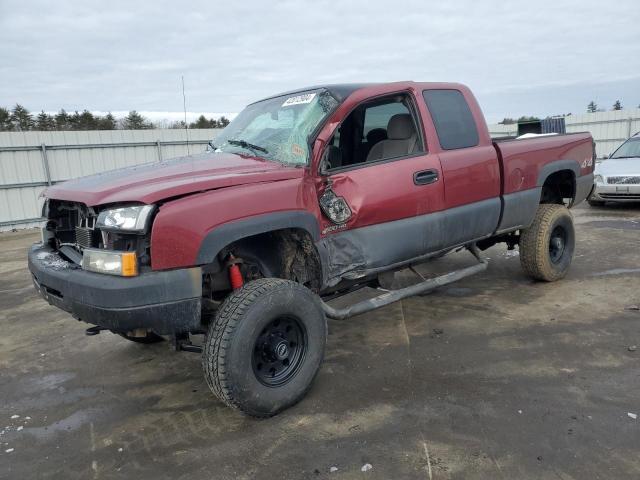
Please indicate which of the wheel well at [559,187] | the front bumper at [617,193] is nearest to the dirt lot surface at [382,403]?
the wheel well at [559,187]

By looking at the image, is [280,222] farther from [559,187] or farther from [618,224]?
A: [618,224]

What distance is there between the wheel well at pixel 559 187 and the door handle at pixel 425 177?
2.18 m

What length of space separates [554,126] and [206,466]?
60.8 ft

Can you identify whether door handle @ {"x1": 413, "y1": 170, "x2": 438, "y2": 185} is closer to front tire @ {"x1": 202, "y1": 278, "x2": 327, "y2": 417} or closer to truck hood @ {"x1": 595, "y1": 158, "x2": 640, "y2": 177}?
front tire @ {"x1": 202, "y1": 278, "x2": 327, "y2": 417}

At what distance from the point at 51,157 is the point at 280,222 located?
12378 millimetres

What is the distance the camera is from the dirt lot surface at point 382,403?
2531 millimetres

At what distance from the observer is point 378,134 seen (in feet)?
14.6

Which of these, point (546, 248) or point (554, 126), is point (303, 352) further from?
point (554, 126)

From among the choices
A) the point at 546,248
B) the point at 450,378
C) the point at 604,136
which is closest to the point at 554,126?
the point at 604,136

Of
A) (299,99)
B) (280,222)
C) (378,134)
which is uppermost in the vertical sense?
(299,99)

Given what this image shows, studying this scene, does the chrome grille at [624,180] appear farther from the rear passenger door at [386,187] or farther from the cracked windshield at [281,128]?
the cracked windshield at [281,128]

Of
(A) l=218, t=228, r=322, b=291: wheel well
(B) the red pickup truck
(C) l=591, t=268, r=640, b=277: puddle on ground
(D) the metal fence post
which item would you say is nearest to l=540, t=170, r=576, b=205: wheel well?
(B) the red pickup truck

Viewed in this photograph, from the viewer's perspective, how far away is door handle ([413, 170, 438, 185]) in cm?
375

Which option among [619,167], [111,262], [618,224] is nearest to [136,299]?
[111,262]
